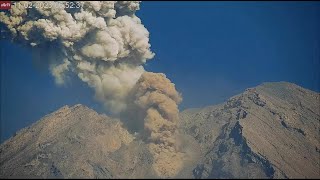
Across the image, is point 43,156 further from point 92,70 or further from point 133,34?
point 133,34

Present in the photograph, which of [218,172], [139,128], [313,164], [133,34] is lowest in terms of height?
[218,172]

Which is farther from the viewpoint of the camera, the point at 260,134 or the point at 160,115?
the point at 160,115

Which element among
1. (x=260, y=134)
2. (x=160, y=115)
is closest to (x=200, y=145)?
(x=160, y=115)

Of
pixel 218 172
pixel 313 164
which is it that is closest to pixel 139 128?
pixel 218 172

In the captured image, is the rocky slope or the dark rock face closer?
the dark rock face

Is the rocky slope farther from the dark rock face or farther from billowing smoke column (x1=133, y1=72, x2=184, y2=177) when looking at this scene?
billowing smoke column (x1=133, y1=72, x2=184, y2=177)

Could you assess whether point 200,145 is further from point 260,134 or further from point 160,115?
point 260,134
